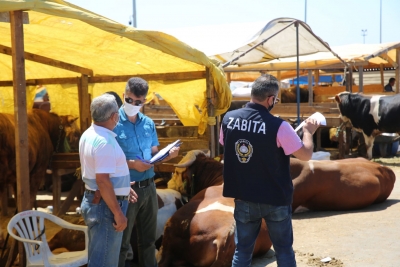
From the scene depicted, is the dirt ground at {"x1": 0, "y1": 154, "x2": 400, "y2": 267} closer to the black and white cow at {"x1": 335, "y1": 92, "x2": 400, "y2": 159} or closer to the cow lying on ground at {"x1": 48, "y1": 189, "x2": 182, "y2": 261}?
the cow lying on ground at {"x1": 48, "y1": 189, "x2": 182, "y2": 261}

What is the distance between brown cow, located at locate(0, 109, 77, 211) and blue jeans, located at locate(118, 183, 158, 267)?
3.05m

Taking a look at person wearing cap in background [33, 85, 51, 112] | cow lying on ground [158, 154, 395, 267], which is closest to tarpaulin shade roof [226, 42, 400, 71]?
person wearing cap in background [33, 85, 51, 112]

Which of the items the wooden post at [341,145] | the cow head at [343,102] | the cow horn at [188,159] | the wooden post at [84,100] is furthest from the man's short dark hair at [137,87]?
the wooden post at [341,145]

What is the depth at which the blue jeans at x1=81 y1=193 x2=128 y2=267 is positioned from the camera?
3.87 meters

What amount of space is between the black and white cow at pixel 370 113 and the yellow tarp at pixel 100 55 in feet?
20.8

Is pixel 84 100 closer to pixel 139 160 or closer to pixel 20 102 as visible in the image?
pixel 20 102

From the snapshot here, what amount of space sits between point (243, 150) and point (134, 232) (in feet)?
7.36

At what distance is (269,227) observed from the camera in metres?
4.21

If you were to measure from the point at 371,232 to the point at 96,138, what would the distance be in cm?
410

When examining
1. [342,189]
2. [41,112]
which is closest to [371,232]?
[342,189]

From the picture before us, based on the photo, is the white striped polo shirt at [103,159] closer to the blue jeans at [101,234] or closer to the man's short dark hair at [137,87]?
the blue jeans at [101,234]

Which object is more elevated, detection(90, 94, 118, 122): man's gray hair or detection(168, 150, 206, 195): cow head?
detection(90, 94, 118, 122): man's gray hair

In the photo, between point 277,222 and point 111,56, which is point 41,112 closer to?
point 111,56

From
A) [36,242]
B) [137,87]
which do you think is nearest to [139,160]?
[137,87]
